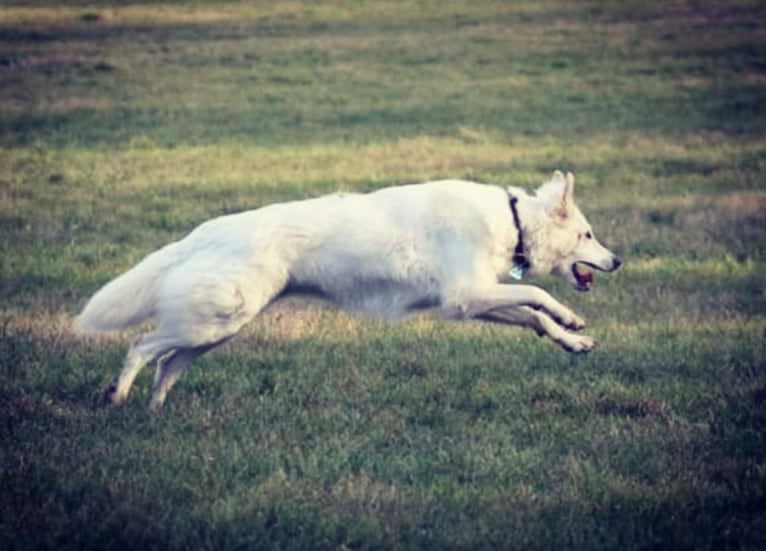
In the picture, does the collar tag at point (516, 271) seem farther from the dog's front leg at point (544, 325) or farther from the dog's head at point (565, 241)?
the dog's front leg at point (544, 325)

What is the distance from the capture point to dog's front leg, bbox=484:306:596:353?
23.0 feet

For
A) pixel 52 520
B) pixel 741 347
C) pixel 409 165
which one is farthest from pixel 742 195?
pixel 52 520

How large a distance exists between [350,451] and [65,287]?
4.21m

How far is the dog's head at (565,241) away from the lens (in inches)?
281

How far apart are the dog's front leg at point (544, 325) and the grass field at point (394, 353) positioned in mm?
254

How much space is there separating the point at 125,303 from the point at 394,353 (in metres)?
1.98

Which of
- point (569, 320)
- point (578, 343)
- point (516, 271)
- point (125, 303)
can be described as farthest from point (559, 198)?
point (125, 303)

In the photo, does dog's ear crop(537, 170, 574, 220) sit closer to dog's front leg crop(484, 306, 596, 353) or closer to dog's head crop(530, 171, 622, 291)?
dog's head crop(530, 171, 622, 291)

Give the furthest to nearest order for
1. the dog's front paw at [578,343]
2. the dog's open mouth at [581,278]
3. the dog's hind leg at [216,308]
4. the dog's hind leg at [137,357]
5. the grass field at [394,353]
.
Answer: the dog's open mouth at [581,278] < the dog's front paw at [578,343] < the dog's hind leg at [137,357] < the dog's hind leg at [216,308] < the grass field at [394,353]

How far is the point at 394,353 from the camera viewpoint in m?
7.76

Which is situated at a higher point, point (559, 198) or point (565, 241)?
point (559, 198)

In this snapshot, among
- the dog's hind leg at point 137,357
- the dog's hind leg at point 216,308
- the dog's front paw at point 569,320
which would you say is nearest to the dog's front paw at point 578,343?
the dog's front paw at point 569,320

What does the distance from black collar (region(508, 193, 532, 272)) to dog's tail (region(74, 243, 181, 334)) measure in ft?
6.52

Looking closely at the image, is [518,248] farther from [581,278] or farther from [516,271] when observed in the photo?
[581,278]
